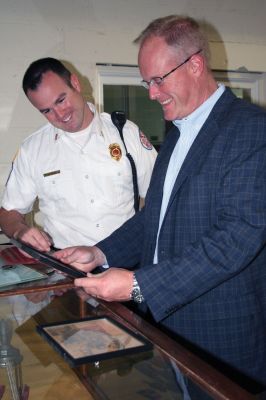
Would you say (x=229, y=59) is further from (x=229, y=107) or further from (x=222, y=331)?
(x=222, y=331)

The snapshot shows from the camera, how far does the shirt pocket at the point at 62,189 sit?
2037 millimetres

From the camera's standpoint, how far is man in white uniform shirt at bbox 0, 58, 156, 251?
6.57ft

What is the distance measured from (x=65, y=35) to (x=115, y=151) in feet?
4.47

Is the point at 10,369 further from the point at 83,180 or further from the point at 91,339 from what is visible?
the point at 83,180

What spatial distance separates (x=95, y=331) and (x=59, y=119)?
1184 mm

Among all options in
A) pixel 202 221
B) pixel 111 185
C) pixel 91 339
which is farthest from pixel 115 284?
pixel 111 185

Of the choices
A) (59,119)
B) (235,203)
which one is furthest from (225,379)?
(59,119)

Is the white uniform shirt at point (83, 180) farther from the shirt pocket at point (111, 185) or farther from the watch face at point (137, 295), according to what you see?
the watch face at point (137, 295)

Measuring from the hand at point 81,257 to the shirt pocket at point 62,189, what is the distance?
0.57 m

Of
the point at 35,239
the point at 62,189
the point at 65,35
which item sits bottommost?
the point at 35,239

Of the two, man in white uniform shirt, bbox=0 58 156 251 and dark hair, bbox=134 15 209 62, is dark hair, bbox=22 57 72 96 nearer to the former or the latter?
man in white uniform shirt, bbox=0 58 156 251

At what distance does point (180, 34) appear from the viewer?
1267 millimetres

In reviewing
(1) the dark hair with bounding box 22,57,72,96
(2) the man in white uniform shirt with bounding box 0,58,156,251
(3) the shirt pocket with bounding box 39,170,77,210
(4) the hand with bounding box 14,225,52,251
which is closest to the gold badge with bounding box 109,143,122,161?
(2) the man in white uniform shirt with bounding box 0,58,156,251

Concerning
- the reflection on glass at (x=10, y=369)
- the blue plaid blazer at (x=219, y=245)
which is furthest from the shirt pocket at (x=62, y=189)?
the reflection on glass at (x=10, y=369)
